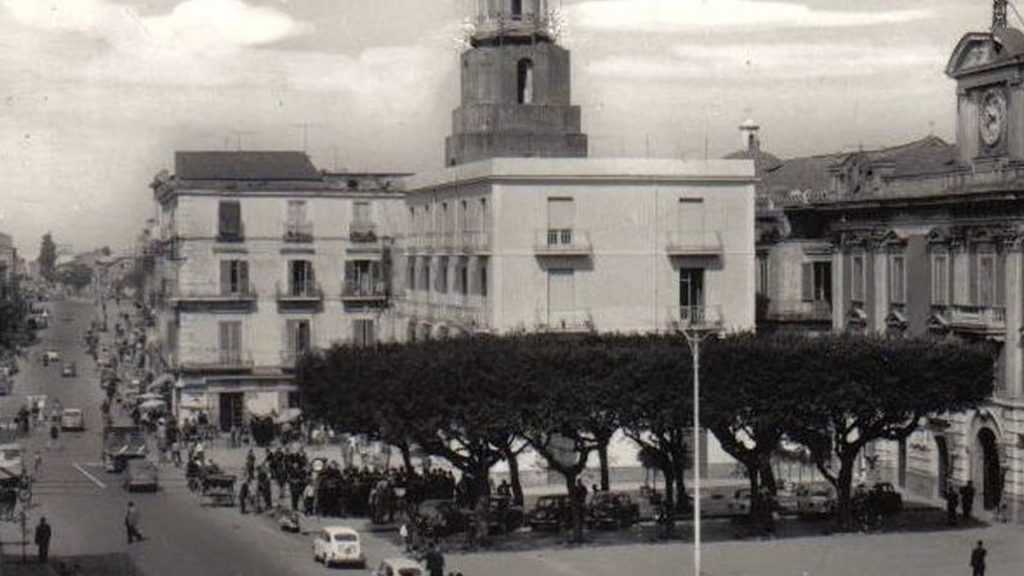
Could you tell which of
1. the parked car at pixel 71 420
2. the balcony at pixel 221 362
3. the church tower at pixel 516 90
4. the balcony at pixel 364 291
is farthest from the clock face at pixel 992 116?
the parked car at pixel 71 420

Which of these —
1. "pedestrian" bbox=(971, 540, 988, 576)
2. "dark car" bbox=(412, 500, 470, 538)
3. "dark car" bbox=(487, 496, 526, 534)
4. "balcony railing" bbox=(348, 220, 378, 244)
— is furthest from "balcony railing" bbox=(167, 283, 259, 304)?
"pedestrian" bbox=(971, 540, 988, 576)

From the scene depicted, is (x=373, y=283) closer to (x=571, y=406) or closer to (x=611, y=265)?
(x=611, y=265)

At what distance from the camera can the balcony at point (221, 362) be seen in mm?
92500

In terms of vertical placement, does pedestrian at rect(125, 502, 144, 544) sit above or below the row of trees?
below

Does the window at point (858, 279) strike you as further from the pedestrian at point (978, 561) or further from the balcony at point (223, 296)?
the balcony at point (223, 296)

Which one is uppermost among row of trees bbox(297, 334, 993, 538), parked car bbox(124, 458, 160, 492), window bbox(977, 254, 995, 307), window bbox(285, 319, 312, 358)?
window bbox(977, 254, 995, 307)

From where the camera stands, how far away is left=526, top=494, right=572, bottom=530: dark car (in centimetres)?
5597

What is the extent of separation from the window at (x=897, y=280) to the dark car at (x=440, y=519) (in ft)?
66.6

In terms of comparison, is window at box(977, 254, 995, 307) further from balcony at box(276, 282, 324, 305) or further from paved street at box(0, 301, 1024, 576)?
balcony at box(276, 282, 324, 305)

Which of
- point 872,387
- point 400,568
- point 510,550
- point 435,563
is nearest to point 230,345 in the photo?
point 510,550

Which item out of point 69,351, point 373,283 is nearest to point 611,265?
point 373,283

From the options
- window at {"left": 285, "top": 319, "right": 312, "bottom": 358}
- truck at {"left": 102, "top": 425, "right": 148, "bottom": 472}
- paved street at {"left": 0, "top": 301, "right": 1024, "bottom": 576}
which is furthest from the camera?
window at {"left": 285, "top": 319, "right": 312, "bottom": 358}

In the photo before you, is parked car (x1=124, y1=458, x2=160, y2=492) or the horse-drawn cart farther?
parked car (x1=124, y1=458, x2=160, y2=492)

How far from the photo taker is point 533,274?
69875 millimetres
